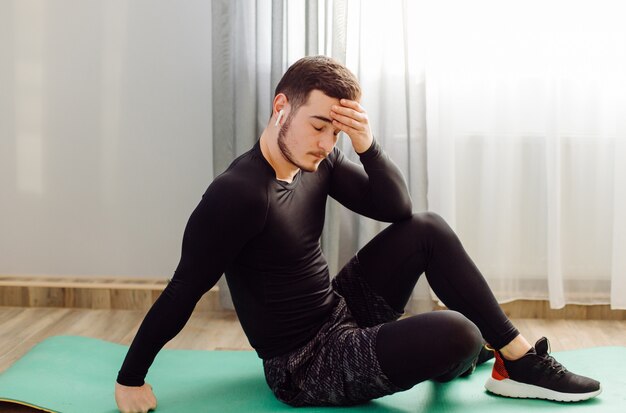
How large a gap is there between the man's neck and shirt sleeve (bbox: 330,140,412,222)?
18 cm

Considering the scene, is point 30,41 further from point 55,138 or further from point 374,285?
point 374,285

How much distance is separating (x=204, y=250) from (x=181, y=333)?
3.34ft

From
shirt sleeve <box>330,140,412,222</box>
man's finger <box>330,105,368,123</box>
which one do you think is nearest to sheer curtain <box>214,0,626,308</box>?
shirt sleeve <box>330,140,412,222</box>

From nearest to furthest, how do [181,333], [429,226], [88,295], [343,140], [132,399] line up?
1. [132,399]
2. [429,226]
3. [181,333]
4. [343,140]
5. [88,295]

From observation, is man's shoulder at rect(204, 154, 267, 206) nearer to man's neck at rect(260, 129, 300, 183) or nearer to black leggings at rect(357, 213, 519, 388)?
man's neck at rect(260, 129, 300, 183)

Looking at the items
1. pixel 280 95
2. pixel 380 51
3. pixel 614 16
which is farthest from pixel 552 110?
pixel 280 95

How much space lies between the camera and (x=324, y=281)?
198 centimetres

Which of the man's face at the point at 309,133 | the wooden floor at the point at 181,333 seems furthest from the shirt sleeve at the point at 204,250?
the wooden floor at the point at 181,333

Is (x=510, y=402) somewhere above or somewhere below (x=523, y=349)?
below

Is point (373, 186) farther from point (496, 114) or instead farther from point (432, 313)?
point (496, 114)

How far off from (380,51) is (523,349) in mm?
1214

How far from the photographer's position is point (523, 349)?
6.40 feet

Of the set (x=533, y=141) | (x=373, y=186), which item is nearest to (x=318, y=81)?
(x=373, y=186)

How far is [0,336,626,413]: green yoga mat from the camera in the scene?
6.35ft
